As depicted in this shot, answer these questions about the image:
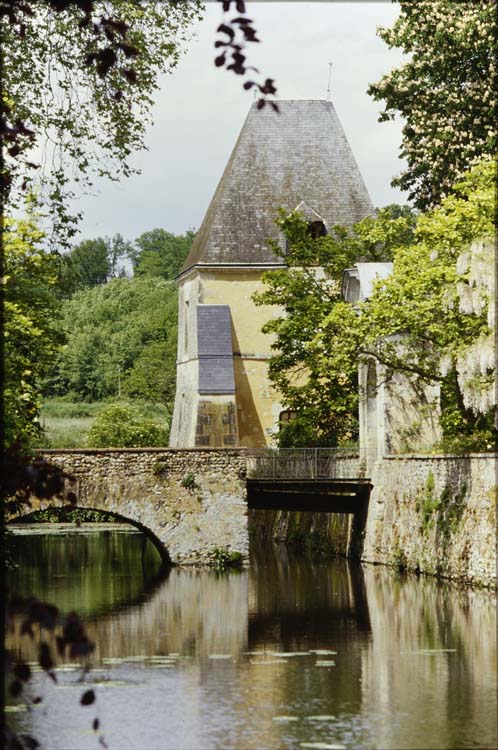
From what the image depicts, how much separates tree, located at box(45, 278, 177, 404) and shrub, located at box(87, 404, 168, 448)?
9909 millimetres

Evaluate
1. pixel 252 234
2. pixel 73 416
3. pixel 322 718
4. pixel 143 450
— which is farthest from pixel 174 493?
pixel 73 416

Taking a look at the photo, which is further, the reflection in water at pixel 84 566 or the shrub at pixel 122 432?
the shrub at pixel 122 432

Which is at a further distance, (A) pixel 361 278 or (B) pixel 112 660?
(A) pixel 361 278

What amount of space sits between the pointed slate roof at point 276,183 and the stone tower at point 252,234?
1.2 inches

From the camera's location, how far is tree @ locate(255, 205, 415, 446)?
30359 millimetres

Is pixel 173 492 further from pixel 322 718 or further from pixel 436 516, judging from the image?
pixel 322 718

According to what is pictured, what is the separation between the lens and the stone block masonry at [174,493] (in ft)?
85.0

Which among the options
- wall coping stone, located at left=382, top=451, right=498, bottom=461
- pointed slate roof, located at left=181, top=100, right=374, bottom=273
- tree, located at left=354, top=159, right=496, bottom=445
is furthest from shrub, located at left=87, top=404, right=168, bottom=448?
tree, located at left=354, top=159, right=496, bottom=445

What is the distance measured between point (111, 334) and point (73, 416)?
1225cm

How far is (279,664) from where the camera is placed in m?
14.6

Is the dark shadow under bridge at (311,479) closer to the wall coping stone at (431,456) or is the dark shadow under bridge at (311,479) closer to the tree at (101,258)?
the wall coping stone at (431,456)

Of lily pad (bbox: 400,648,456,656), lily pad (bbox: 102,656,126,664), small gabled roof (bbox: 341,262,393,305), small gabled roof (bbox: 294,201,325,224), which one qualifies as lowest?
lily pad (bbox: 102,656,126,664)

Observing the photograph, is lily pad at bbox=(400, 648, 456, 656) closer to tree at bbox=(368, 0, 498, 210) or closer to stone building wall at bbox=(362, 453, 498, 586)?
stone building wall at bbox=(362, 453, 498, 586)

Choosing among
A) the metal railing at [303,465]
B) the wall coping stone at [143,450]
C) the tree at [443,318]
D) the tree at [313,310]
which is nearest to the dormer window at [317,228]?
the tree at [313,310]
